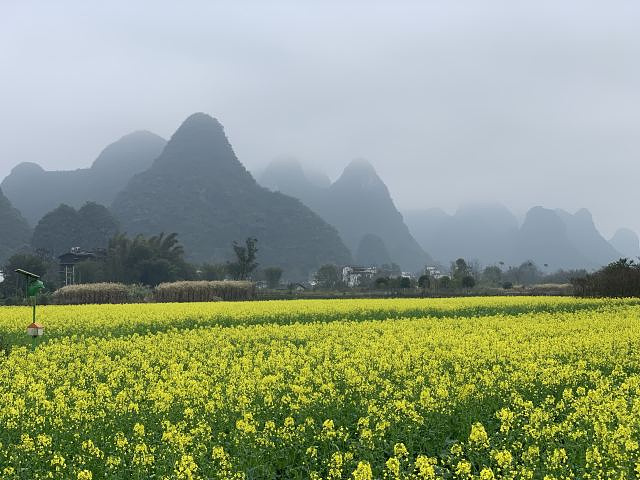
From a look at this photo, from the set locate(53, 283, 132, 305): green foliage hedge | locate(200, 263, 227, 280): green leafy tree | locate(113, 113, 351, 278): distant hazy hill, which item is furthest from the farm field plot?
locate(113, 113, 351, 278): distant hazy hill

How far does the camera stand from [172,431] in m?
6.59

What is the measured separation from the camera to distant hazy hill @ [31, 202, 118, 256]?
133000 millimetres

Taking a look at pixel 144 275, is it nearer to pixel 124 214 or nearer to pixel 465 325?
pixel 465 325

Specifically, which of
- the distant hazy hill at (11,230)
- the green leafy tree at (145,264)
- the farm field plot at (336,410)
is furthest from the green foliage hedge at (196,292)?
the distant hazy hill at (11,230)

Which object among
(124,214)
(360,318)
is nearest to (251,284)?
(360,318)

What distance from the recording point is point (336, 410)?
8.02 metres

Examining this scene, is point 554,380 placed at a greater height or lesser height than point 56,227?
Result: lesser

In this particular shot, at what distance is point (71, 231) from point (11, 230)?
2444 cm

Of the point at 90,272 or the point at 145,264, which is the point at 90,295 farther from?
the point at 90,272

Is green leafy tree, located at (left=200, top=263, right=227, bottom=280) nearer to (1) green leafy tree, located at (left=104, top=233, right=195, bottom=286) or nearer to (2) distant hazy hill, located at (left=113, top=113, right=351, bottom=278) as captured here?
(1) green leafy tree, located at (left=104, top=233, right=195, bottom=286)

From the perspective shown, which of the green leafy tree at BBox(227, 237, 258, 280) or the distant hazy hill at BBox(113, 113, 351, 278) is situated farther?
the distant hazy hill at BBox(113, 113, 351, 278)

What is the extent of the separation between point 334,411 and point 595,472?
338cm

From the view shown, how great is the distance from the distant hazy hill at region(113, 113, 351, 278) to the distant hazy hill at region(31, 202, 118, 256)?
33476 mm

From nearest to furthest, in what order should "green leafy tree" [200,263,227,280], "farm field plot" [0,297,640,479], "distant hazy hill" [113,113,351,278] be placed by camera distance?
"farm field plot" [0,297,640,479], "green leafy tree" [200,263,227,280], "distant hazy hill" [113,113,351,278]
